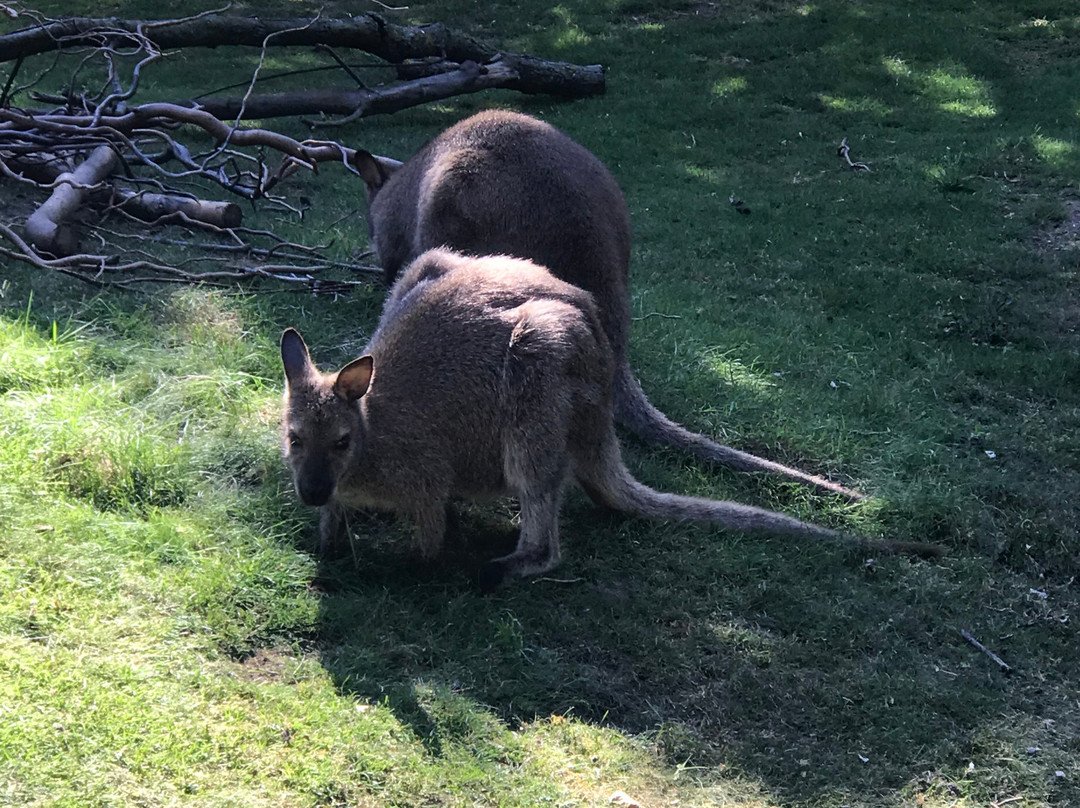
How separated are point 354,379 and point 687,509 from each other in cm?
151

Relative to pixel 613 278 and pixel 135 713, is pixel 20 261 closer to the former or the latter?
pixel 613 278

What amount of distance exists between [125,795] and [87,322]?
3.06 metres

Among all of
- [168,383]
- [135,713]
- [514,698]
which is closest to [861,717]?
[514,698]

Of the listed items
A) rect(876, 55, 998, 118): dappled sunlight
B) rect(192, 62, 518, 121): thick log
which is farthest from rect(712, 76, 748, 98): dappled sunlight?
rect(192, 62, 518, 121): thick log

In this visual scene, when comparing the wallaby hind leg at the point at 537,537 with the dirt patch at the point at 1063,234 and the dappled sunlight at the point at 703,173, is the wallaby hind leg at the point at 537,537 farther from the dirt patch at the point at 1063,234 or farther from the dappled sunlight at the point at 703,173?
the dappled sunlight at the point at 703,173

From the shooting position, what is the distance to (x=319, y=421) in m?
3.81

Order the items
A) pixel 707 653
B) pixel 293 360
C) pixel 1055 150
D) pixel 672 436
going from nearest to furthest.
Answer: pixel 707 653, pixel 293 360, pixel 672 436, pixel 1055 150

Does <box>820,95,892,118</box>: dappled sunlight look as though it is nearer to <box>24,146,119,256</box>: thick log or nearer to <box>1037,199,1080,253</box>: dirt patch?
<box>1037,199,1080,253</box>: dirt patch

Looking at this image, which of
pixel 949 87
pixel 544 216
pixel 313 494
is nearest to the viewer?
pixel 313 494

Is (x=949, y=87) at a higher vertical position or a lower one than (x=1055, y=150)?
higher

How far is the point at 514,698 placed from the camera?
3.46 metres

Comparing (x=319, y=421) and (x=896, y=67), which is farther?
(x=896, y=67)

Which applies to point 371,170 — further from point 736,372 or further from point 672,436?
point 672,436

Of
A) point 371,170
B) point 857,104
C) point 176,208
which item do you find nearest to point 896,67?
point 857,104
